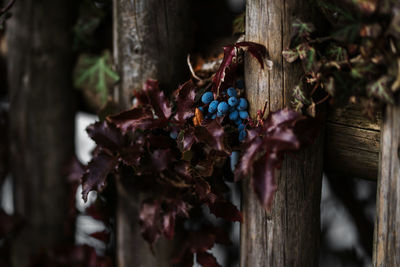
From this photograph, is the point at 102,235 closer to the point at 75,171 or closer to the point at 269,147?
the point at 75,171

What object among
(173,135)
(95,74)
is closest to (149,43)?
(173,135)

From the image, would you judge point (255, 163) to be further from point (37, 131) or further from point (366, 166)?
point (37, 131)

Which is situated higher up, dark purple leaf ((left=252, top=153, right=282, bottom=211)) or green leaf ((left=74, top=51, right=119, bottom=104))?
green leaf ((left=74, top=51, right=119, bottom=104))

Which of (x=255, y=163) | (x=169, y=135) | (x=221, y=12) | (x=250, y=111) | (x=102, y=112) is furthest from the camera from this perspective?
(x=221, y=12)

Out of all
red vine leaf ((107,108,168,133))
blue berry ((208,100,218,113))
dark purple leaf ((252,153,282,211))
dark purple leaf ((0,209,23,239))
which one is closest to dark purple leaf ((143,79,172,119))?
red vine leaf ((107,108,168,133))

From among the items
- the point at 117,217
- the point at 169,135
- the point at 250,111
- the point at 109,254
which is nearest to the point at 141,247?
the point at 117,217

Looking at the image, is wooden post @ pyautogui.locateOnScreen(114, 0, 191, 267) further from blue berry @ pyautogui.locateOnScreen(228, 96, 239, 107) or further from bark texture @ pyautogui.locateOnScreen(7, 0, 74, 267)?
bark texture @ pyautogui.locateOnScreen(7, 0, 74, 267)
